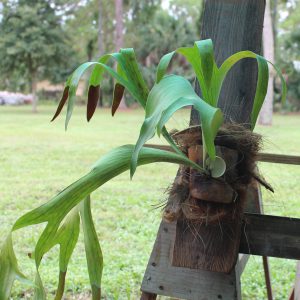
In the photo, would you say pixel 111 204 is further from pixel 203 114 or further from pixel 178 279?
pixel 203 114

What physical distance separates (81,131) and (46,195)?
7.79 meters

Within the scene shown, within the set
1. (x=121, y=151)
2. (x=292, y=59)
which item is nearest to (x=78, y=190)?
(x=121, y=151)

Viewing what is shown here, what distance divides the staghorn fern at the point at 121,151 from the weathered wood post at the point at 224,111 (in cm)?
15

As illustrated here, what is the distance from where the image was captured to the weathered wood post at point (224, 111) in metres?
1.14

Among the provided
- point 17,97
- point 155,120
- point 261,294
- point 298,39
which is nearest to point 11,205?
point 261,294

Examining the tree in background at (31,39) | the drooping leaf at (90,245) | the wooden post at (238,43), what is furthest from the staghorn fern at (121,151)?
the tree in background at (31,39)

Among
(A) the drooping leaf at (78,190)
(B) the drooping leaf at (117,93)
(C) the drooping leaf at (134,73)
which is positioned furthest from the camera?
(B) the drooping leaf at (117,93)

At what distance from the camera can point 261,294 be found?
276 centimetres

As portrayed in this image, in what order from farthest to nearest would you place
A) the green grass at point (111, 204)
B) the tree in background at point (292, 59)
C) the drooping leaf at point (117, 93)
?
the tree in background at point (292, 59), the green grass at point (111, 204), the drooping leaf at point (117, 93)

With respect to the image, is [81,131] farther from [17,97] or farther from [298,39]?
[17,97]

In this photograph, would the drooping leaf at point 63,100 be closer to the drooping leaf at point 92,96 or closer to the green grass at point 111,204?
the drooping leaf at point 92,96

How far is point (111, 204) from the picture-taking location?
480 cm

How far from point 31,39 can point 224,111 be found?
21.7 meters

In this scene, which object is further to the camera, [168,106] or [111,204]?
[111,204]
